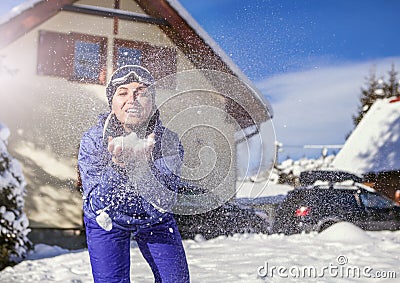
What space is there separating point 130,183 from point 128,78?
0.46m

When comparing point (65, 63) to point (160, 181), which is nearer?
point (160, 181)

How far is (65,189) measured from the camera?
19.8 feet

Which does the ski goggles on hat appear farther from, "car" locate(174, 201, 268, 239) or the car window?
the car window

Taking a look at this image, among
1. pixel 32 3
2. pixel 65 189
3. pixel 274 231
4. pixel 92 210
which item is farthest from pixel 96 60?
pixel 92 210

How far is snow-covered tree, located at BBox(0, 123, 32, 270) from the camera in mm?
4086

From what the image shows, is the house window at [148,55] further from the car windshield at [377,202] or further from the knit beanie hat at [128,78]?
the car windshield at [377,202]

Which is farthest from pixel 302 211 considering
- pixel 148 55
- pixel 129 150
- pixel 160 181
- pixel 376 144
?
pixel 376 144

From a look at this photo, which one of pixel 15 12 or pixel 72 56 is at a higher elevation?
pixel 15 12

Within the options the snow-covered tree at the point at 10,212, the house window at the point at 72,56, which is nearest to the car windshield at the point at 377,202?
the house window at the point at 72,56

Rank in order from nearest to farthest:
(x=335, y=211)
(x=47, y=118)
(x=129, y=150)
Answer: (x=129, y=150), (x=47, y=118), (x=335, y=211)

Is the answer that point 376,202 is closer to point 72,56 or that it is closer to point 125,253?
point 72,56

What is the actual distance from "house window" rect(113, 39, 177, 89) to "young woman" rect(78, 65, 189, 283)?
294 centimetres

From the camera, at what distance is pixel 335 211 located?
652cm

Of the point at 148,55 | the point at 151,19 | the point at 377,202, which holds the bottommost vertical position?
the point at 377,202
